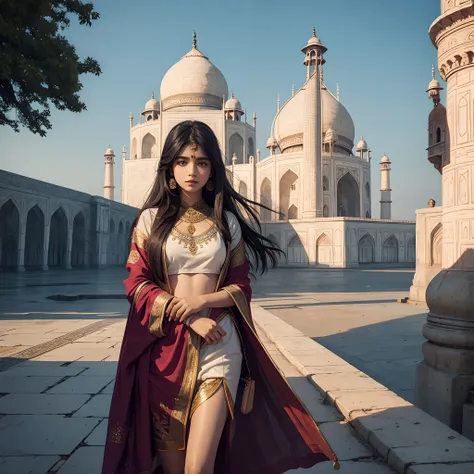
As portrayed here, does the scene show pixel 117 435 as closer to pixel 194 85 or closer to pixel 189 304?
pixel 189 304

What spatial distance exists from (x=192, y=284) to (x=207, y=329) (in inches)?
6.8

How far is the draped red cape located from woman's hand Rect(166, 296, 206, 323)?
0.02 meters

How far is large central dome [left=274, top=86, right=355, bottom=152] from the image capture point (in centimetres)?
3188

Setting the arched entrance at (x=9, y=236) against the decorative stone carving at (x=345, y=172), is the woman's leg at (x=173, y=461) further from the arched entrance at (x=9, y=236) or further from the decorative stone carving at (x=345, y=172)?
the decorative stone carving at (x=345, y=172)

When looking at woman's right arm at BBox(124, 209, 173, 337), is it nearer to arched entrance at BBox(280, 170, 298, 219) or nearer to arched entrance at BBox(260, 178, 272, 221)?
arched entrance at BBox(280, 170, 298, 219)

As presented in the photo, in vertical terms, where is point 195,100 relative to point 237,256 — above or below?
above

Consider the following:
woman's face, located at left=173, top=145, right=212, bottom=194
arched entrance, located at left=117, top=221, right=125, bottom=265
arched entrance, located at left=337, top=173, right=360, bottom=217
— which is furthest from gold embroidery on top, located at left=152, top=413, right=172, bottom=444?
arched entrance, located at left=337, top=173, right=360, bottom=217

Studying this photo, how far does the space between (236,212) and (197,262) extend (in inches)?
9.7

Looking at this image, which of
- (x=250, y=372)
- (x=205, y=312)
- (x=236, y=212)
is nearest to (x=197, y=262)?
(x=205, y=312)

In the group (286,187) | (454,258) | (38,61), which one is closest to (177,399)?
(454,258)

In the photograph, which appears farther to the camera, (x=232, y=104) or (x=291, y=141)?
(x=232, y=104)

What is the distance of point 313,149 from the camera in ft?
86.5

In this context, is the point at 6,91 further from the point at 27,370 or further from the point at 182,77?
the point at 182,77

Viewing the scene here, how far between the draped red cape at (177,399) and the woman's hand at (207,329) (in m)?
0.04
